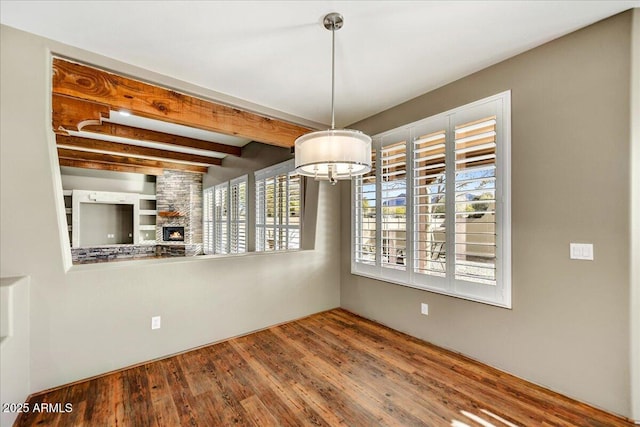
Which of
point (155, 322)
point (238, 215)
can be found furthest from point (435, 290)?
point (238, 215)

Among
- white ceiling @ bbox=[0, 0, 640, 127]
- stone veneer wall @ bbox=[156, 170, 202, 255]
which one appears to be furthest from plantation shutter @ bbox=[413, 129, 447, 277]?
stone veneer wall @ bbox=[156, 170, 202, 255]

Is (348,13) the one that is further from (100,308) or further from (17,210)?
(100,308)

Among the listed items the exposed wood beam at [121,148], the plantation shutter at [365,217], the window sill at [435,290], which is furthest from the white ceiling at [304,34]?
the exposed wood beam at [121,148]

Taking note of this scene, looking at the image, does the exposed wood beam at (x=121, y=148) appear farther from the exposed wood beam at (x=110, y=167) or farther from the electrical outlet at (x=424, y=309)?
the electrical outlet at (x=424, y=309)

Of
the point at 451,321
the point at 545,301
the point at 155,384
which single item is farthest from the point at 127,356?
the point at 545,301

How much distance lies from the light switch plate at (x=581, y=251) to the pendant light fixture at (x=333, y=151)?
1.66m

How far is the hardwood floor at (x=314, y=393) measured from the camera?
1.88 m

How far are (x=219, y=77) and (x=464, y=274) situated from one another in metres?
3.01

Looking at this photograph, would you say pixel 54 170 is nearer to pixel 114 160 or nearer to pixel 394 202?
pixel 394 202

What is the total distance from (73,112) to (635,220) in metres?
4.39

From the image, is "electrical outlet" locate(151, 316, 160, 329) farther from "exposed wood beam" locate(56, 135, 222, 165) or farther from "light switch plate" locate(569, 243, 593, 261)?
"exposed wood beam" locate(56, 135, 222, 165)

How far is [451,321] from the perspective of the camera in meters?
2.80

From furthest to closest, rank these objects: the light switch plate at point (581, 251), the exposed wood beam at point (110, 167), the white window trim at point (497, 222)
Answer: the exposed wood beam at point (110, 167) → the white window trim at point (497, 222) → the light switch plate at point (581, 251)

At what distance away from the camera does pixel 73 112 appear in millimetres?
2486
